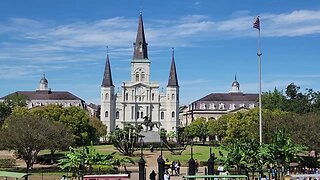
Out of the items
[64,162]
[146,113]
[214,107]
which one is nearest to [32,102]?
[146,113]

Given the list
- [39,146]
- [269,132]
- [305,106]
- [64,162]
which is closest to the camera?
[64,162]

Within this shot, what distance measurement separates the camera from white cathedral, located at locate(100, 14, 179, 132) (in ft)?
471

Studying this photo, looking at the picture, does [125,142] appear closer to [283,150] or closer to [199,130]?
[283,150]

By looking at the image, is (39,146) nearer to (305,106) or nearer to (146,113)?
(305,106)

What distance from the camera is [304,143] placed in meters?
45.4

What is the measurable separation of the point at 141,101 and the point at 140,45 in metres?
15.3

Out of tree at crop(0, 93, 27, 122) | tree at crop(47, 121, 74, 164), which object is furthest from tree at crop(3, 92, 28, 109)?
tree at crop(47, 121, 74, 164)

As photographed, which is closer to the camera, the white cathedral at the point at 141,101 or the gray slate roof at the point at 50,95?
the white cathedral at the point at 141,101

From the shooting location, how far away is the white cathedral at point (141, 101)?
144 metres

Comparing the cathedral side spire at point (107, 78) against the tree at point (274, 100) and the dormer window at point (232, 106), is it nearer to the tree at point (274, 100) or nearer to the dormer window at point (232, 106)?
the dormer window at point (232, 106)

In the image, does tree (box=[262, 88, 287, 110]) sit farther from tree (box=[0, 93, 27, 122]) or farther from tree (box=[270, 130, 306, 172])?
tree (box=[270, 130, 306, 172])

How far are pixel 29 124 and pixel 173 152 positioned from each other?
30251 mm

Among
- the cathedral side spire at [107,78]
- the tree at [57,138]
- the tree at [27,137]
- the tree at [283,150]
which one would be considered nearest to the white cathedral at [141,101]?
the cathedral side spire at [107,78]

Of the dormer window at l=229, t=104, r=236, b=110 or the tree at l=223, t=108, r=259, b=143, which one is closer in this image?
the tree at l=223, t=108, r=259, b=143
